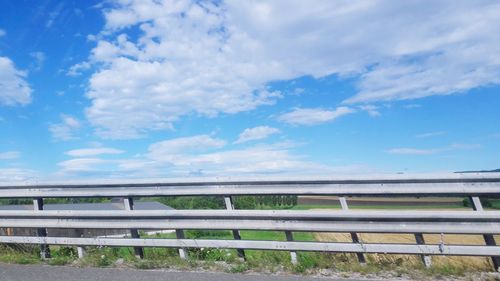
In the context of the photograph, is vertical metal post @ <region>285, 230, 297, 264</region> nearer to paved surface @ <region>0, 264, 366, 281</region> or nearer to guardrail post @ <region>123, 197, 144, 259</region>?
paved surface @ <region>0, 264, 366, 281</region>

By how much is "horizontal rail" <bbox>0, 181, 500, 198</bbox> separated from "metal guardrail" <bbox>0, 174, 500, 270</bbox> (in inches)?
0.4

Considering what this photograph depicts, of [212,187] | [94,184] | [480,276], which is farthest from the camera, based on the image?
[94,184]

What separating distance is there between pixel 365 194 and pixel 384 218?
1.11 feet

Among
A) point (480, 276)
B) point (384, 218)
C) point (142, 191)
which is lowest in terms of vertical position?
point (480, 276)

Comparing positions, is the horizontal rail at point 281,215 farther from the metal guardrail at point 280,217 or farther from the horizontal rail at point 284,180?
the horizontal rail at point 284,180

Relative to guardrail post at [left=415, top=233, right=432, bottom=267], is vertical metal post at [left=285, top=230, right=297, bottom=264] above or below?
above

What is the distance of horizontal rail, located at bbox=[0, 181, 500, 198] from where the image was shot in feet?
17.1

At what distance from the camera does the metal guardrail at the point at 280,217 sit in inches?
204

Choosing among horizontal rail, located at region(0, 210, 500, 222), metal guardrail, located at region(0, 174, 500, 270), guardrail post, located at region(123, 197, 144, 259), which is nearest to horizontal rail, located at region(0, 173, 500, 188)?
metal guardrail, located at region(0, 174, 500, 270)

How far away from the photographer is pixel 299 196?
Answer: 586 cm

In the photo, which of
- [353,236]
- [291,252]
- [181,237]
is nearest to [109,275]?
[181,237]

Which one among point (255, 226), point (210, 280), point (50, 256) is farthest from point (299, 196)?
point (50, 256)

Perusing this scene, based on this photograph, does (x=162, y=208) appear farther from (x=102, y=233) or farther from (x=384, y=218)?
(x=384, y=218)

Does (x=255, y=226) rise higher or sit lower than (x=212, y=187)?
lower
